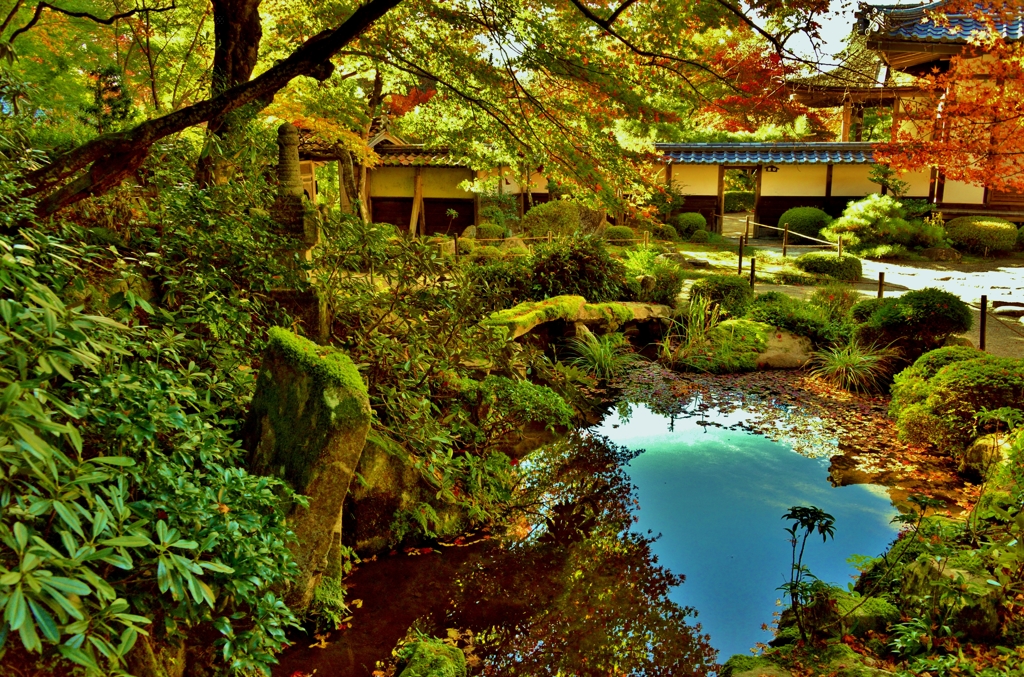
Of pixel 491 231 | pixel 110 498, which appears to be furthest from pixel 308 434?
pixel 491 231

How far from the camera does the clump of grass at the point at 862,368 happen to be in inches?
376

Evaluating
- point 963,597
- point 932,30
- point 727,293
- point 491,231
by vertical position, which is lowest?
point 963,597

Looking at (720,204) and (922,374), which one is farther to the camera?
(720,204)

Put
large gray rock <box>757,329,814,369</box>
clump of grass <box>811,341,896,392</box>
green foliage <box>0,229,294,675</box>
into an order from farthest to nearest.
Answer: large gray rock <box>757,329,814,369</box>
clump of grass <box>811,341,896,392</box>
green foliage <box>0,229,294,675</box>

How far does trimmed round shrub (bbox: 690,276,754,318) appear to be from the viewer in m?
11.6

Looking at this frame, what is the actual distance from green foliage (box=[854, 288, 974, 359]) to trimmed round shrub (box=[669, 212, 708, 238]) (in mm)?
12754

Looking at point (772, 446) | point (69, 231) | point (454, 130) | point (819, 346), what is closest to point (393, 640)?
point (69, 231)

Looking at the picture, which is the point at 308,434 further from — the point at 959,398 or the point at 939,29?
the point at 939,29

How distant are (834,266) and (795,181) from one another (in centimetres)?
832

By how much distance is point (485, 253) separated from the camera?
14.4m

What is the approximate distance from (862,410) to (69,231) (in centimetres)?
872

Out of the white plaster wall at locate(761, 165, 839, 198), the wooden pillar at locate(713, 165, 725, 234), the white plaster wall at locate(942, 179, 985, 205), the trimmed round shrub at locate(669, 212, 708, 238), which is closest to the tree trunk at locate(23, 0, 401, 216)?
the trimmed round shrub at locate(669, 212, 708, 238)

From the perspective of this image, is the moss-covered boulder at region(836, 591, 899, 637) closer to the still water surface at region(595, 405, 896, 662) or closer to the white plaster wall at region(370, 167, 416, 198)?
the still water surface at region(595, 405, 896, 662)

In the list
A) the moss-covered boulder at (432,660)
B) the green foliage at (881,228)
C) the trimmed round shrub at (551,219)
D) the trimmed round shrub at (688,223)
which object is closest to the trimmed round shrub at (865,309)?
the moss-covered boulder at (432,660)
